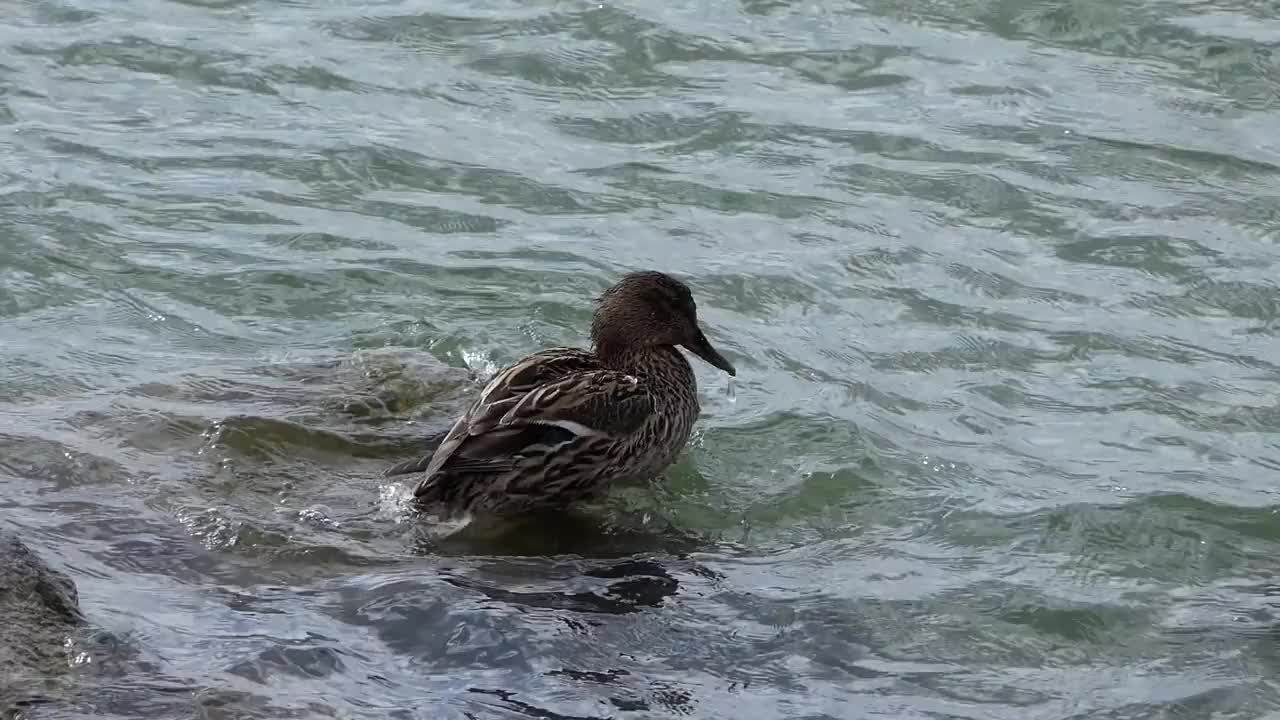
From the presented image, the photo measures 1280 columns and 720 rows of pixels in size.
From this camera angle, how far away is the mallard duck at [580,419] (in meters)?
7.93

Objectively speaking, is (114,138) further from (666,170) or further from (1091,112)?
(1091,112)

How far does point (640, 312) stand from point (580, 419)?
919 millimetres

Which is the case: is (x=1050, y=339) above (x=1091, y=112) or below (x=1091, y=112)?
below

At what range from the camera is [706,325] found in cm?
1023

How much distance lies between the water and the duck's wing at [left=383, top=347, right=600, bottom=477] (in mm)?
278

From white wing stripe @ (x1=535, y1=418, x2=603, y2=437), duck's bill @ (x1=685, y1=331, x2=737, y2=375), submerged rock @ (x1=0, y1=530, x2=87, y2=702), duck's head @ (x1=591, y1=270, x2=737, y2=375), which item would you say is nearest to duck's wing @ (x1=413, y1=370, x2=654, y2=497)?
white wing stripe @ (x1=535, y1=418, x2=603, y2=437)

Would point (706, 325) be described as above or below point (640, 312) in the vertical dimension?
below

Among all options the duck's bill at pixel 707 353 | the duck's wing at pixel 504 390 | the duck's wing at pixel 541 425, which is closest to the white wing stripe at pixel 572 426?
the duck's wing at pixel 541 425

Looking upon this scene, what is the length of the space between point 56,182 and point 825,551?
615 cm

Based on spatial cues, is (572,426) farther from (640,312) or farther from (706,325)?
(706,325)

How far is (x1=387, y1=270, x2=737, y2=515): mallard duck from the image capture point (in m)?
7.93

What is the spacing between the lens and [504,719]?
6.12 metres

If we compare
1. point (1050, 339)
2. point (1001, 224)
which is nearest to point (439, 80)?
point (1001, 224)

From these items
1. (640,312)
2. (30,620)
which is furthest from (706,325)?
(30,620)
